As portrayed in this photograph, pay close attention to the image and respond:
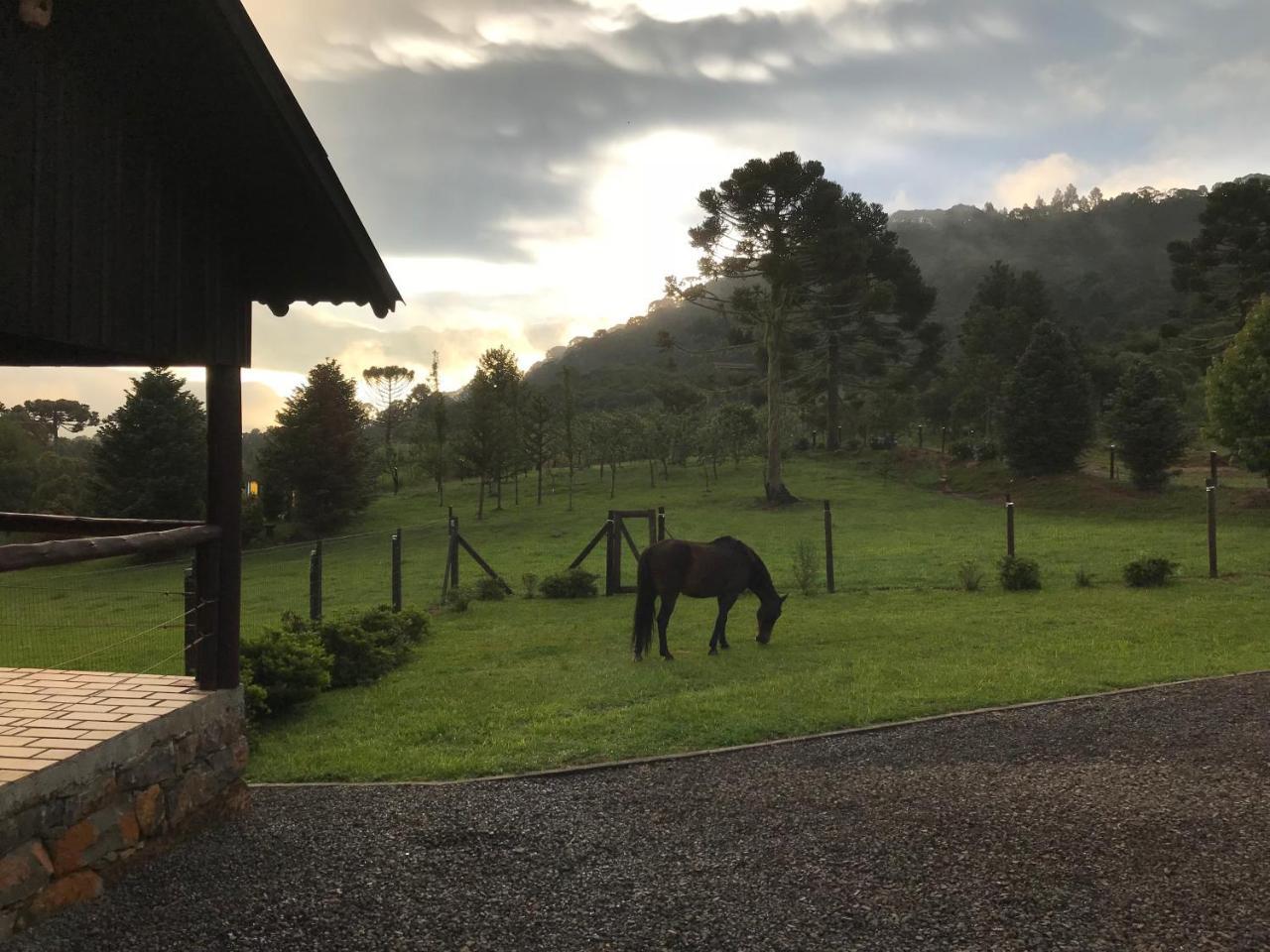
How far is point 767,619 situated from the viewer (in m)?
10.9

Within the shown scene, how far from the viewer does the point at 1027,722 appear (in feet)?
23.5

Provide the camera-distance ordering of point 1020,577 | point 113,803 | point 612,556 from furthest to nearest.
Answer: point 612,556
point 1020,577
point 113,803

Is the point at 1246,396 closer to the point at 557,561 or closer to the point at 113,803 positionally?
the point at 557,561

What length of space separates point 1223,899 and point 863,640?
22.5 ft

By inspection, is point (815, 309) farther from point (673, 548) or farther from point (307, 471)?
Result: point (673, 548)

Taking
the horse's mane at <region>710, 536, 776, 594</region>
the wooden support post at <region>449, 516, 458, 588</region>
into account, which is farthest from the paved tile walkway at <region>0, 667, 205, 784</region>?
the wooden support post at <region>449, 516, 458, 588</region>

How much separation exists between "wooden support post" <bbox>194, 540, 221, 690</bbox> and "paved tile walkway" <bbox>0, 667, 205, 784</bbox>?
11 cm

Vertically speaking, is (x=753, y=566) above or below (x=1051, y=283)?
below

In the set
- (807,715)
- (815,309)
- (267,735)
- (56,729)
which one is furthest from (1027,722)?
(815,309)

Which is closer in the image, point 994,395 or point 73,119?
point 73,119

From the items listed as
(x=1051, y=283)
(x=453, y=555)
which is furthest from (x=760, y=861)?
(x=1051, y=283)

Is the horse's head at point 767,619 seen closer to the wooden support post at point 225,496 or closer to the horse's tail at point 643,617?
the horse's tail at point 643,617

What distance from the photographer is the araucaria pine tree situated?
32.8 m

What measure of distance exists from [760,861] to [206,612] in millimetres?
3613
